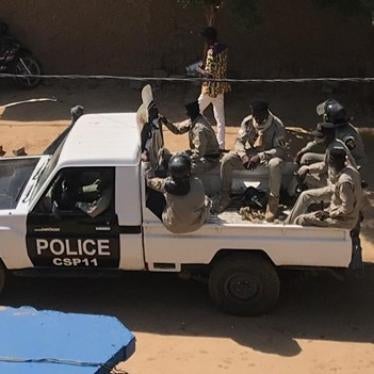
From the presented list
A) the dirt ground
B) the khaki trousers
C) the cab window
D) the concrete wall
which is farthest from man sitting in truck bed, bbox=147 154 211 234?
the concrete wall

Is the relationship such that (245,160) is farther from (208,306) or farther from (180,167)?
(208,306)

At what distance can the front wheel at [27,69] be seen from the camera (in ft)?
55.1

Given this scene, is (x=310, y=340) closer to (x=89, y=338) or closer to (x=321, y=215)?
(x=321, y=215)

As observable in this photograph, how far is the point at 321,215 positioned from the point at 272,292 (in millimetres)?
994

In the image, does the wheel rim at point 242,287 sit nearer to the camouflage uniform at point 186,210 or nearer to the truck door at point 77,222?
the camouflage uniform at point 186,210

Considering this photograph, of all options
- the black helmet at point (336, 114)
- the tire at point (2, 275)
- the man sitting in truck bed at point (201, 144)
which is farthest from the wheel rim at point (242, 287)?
the tire at point (2, 275)

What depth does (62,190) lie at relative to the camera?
9289mm

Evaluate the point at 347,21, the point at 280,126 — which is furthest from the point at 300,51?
the point at 280,126

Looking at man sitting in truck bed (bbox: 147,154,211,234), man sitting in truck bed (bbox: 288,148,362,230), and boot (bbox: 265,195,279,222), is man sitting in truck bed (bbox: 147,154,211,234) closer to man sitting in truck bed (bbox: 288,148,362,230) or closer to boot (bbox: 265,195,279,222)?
boot (bbox: 265,195,279,222)

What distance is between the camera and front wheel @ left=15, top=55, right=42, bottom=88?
16781 millimetres

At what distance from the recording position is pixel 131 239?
920 cm

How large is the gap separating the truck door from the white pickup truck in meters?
0.01

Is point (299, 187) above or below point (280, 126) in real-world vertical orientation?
below

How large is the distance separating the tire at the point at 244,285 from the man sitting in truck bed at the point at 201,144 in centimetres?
131
